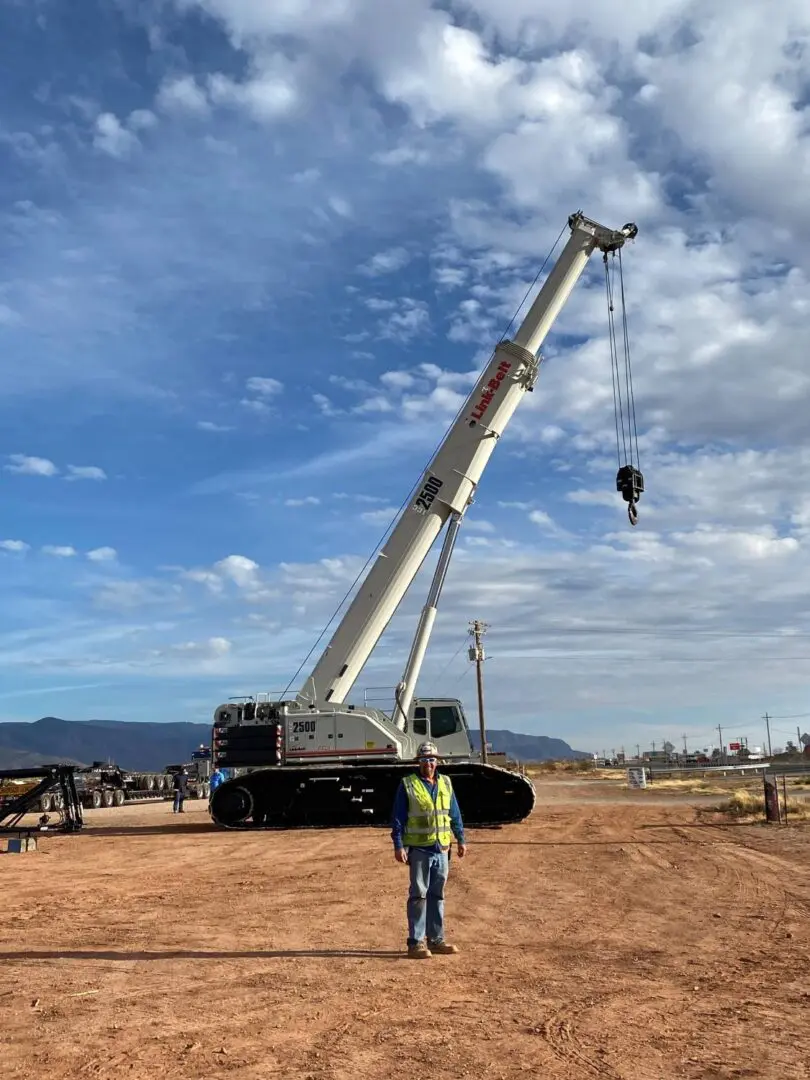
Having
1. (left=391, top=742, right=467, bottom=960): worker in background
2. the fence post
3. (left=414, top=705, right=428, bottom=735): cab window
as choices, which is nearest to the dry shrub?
the fence post

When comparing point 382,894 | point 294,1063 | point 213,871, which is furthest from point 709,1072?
point 213,871

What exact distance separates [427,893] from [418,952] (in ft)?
1.55

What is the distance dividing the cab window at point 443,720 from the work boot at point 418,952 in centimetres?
1417

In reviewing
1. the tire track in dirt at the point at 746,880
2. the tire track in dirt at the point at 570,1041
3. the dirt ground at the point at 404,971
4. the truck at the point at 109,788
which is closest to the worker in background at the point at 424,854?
the dirt ground at the point at 404,971

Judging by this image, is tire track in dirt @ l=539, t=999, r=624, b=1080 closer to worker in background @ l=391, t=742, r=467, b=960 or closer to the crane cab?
worker in background @ l=391, t=742, r=467, b=960

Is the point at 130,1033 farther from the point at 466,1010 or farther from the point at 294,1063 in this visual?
the point at 466,1010

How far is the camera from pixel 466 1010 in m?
6.39

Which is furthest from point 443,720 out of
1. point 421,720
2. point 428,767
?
point 428,767

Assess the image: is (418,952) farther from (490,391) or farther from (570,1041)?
(490,391)

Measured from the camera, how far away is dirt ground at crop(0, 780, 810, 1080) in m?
5.48

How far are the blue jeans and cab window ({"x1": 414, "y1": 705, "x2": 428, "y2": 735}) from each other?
13697mm

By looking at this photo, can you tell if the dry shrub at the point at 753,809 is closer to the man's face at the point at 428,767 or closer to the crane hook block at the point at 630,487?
the crane hook block at the point at 630,487

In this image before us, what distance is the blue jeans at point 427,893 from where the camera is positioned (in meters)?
8.12

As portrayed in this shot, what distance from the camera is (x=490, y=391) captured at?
21.4 metres
